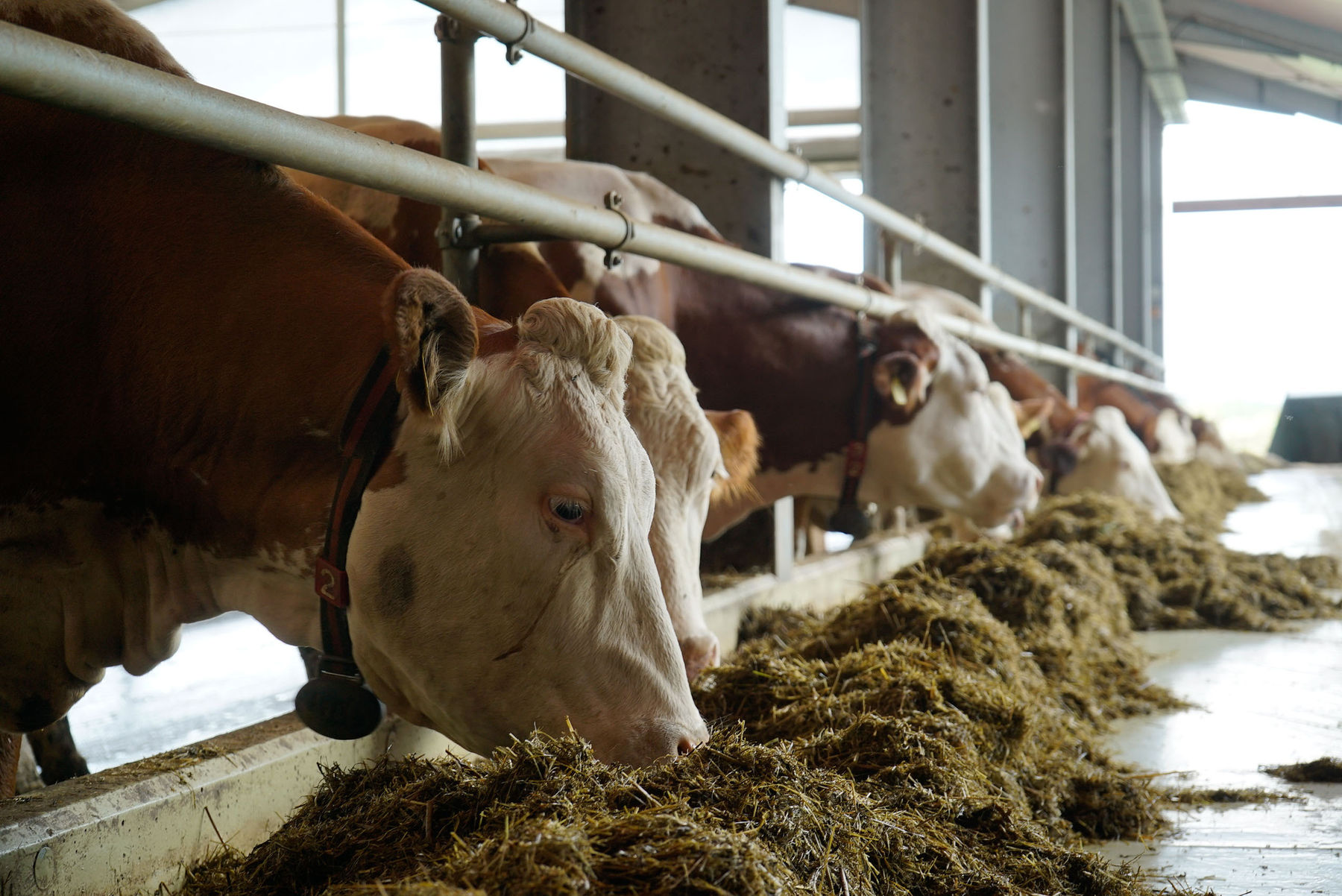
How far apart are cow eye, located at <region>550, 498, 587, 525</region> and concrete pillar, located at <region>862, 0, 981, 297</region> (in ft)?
21.0

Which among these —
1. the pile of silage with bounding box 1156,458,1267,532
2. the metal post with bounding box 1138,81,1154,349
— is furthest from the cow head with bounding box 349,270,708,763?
the metal post with bounding box 1138,81,1154,349

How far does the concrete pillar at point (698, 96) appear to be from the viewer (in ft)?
13.9

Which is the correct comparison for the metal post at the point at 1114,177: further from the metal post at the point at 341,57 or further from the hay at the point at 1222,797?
the hay at the point at 1222,797

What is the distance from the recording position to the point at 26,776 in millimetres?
2783

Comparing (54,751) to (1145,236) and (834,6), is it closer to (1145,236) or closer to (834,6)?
(834,6)

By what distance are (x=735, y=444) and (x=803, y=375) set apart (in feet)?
4.46

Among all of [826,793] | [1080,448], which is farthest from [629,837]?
[1080,448]

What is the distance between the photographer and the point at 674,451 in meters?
2.56

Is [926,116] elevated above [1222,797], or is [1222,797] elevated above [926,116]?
[926,116]

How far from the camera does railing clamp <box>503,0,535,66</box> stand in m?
2.30

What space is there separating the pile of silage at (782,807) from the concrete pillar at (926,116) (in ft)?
18.3

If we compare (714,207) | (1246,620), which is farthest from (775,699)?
(1246,620)

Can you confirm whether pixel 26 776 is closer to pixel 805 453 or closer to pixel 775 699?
pixel 775 699

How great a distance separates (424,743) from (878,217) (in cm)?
289
